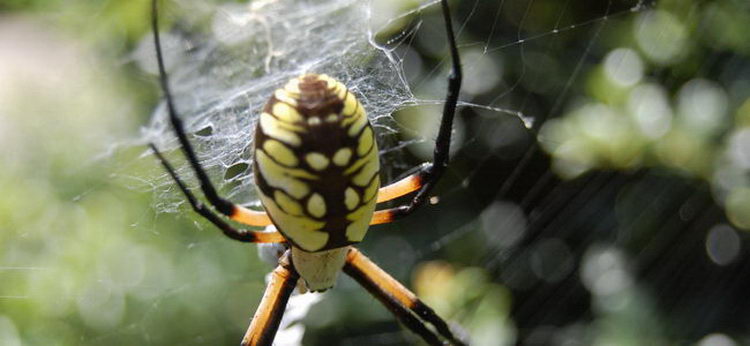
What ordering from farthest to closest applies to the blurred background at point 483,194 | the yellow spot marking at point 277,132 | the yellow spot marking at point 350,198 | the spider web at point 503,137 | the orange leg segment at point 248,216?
the spider web at point 503,137, the blurred background at point 483,194, the orange leg segment at point 248,216, the yellow spot marking at point 350,198, the yellow spot marking at point 277,132

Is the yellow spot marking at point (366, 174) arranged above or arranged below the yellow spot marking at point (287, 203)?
above

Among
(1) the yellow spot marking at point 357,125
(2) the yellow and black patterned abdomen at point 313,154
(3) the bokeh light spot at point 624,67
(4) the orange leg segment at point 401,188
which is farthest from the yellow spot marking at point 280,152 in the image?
(3) the bokeh light spot at point 624,67

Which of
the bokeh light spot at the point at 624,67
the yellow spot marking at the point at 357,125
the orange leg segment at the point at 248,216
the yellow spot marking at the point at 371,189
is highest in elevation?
the yellow spot marking at the point at 357,125

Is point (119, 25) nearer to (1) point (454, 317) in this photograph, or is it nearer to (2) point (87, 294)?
(2) point (87, 294)

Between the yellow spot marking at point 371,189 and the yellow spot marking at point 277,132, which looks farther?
the yellow spot marking at point 371,189

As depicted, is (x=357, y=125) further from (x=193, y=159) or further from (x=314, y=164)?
(x=193, y=159)

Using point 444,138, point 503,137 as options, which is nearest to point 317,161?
point 444,138

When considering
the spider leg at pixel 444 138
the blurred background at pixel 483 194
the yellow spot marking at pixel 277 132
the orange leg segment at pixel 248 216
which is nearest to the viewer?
the yellow spot marking at pixel 277 132

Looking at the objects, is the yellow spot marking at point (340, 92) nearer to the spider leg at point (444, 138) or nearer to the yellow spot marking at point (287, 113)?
the yellow spot marking at point (287, 113)
